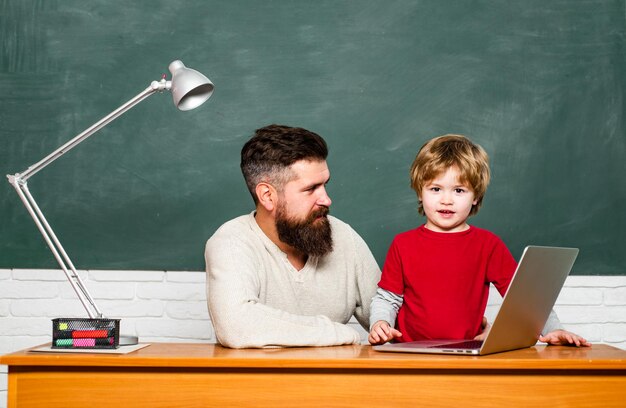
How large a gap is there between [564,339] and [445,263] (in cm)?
35

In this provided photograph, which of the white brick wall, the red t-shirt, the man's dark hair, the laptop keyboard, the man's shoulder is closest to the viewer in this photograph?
the laptop keyboard

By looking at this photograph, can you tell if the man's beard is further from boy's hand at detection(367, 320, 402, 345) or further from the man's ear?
boy's hand at detection(367, 320, 402, 345)

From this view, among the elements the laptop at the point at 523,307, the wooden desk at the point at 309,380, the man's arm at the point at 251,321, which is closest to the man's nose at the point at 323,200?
the man's arm at the point at 251,321

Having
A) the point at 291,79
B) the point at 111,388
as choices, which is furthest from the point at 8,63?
the point at 111,388

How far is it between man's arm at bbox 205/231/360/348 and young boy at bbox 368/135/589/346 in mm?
230

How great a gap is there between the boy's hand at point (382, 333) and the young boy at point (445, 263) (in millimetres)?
125

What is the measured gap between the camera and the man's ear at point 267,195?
2.35 metres

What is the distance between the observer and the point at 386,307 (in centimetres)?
215

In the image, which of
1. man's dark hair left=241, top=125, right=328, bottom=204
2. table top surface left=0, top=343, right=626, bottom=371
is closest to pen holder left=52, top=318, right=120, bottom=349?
table top surface left=0, top=343, right=626, bottom=371

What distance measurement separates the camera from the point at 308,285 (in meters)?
2.38

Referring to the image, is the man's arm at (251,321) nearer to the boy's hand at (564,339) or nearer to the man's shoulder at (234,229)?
the man's shoulder at (234,229)

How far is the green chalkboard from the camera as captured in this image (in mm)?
3045

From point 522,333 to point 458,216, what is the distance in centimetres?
43

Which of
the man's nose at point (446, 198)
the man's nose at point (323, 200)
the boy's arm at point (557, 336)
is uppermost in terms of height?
the man's nose at point (323, 200)
